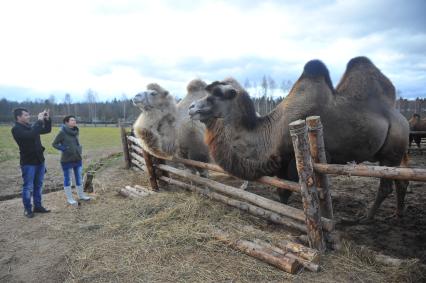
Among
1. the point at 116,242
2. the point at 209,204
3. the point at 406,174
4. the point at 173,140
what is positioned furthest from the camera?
the point at 173,140

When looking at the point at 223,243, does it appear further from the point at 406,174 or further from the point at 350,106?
the point at 350,106

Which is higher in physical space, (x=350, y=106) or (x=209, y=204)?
(x=350, y=106)

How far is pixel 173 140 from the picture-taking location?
7.27 metres

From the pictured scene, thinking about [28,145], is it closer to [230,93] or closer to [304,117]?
[230,93]

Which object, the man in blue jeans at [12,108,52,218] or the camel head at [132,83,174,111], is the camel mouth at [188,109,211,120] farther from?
the man in blue jeans at [12,108,52,218]

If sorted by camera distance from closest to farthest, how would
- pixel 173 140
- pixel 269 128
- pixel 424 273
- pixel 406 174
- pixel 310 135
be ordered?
pixel 406 174 → pixel 424 273 → pixel 310 135 → pixel 269 128 → pixel 173 140

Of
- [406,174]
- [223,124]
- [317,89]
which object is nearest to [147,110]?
[223,124]

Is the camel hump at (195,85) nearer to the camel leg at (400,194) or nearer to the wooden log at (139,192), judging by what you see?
the wooden log at (139,192)

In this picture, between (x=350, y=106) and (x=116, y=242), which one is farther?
(x=350, y=106)

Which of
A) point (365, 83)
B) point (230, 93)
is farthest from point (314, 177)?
point (365, 83)

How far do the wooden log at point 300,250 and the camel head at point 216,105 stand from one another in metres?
2.27

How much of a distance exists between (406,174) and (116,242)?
3857 millimetres

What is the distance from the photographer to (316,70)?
504 centimetres

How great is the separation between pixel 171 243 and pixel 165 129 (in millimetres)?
3378
